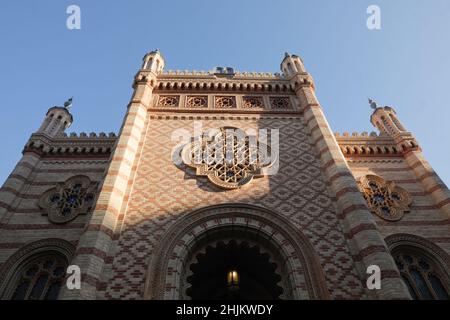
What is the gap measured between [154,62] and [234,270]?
9.79 metres

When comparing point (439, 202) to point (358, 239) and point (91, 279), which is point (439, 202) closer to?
point (358, 239)

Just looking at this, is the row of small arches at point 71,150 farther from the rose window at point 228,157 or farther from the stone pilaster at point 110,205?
the rose window at point 228,157

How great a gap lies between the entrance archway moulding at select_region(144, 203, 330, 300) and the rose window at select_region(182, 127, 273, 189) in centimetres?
110

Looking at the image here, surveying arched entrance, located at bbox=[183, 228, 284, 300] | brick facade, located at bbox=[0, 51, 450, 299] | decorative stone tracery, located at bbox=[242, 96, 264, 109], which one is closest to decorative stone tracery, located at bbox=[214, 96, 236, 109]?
brick facade, located at bbox=[0, 51, 450, 299]

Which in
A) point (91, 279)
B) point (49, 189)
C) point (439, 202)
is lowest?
point (91, 279)

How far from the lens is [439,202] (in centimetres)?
987

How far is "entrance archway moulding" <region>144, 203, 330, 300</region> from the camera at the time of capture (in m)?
7.07

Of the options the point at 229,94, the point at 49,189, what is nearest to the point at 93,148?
the point at 49,189

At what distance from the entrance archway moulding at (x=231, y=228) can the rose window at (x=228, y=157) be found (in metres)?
1.10

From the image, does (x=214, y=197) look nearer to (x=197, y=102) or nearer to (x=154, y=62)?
(x=197, y=102)

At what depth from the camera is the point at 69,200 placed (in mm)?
10188
